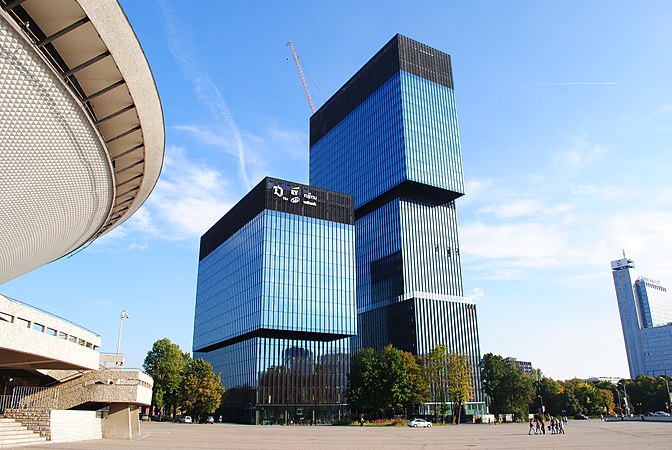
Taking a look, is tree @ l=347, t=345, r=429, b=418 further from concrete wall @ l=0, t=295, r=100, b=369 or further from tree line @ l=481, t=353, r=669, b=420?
concrete wall @ l=0, t=295, r=100, b=369

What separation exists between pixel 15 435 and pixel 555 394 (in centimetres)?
12111

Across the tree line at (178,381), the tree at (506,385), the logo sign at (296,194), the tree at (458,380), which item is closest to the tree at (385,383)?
the tree at (458,380)

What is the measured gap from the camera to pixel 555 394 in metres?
122

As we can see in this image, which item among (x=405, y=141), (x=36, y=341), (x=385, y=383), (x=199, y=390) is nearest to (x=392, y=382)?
(x=385, y=383)

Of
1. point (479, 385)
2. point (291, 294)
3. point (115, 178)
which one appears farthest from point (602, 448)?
point (479, 385)

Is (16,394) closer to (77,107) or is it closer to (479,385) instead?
(77,107)

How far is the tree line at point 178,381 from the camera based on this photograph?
7594 cm

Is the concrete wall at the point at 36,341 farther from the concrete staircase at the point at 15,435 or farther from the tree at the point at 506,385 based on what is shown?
the tree at the point at 506,385

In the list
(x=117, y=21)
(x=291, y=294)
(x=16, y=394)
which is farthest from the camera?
(x=291, y=294)

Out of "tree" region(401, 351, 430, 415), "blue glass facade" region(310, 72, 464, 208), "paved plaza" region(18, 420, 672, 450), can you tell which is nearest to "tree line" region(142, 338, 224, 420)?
"paved plaza" region(18, 420, 672, 450)

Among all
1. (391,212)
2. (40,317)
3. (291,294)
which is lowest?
(40,317)

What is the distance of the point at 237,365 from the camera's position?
94375mm

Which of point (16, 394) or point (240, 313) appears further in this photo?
point (240, 313)

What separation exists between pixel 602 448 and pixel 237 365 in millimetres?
72242
